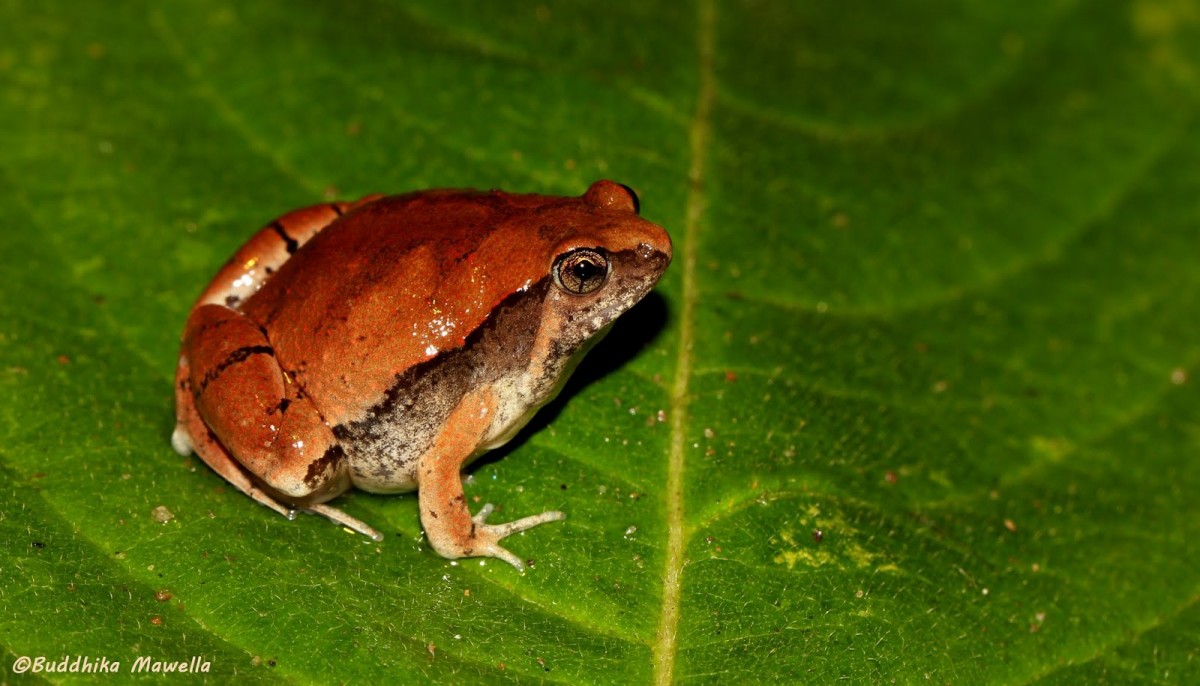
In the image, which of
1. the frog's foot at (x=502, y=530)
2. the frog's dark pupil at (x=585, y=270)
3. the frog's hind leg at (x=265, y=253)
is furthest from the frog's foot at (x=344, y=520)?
the frog's dark pupil at (x=585, y=270)

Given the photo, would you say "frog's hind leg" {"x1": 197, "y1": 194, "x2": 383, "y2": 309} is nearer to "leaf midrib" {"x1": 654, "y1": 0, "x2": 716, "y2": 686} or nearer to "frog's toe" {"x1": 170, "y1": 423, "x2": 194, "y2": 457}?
"frog's toe" {"x1": 170, "y1": 423, "x2": 194, "y2": 457}

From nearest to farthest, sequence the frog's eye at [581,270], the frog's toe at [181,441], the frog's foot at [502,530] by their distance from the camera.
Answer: the frog's foot at [502,530]
the frog's eye at [581,270]
the frog's toe at [181,441]

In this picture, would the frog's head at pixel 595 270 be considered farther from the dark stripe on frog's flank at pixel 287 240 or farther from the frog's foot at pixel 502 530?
the dark stripe on frog's flank at pixel 287 240

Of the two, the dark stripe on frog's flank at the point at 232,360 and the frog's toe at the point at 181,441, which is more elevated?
the dark stripe on frog's flank at the point at 232,360

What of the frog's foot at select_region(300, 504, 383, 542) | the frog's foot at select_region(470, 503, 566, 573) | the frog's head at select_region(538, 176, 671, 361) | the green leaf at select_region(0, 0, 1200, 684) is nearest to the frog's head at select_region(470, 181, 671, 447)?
the frog's head at select_region(538, 176, 671, 361)

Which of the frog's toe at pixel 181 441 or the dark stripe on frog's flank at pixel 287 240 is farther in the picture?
the dark stripe on frog's flank at pixel 287 240

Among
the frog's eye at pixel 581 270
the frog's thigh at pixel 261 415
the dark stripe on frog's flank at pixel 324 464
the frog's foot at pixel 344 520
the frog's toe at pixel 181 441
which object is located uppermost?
the frog's eye at pixel 581 270

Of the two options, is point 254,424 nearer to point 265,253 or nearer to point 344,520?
point 344,520
